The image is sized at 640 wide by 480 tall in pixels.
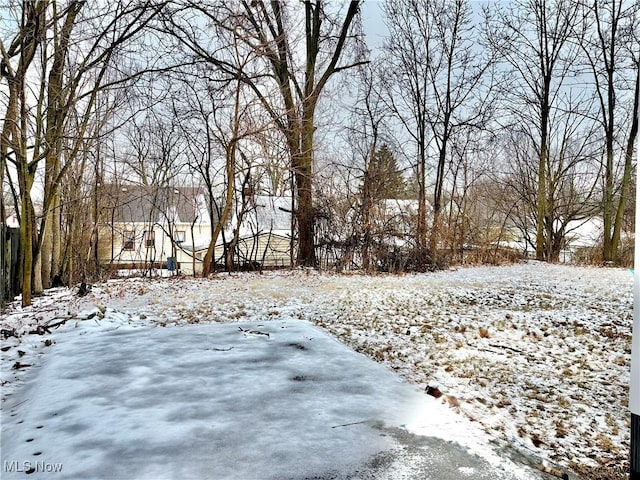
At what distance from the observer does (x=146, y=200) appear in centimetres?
707

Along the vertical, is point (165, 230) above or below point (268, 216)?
below

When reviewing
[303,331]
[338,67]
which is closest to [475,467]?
[303,331]

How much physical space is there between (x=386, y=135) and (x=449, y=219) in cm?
250

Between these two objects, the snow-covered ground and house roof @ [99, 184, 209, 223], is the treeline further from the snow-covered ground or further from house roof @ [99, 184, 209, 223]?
the snow-covered ground

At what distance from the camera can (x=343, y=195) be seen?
691 centimetres

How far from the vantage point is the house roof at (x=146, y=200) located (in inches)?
255

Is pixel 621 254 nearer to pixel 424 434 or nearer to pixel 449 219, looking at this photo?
pixel 449 219

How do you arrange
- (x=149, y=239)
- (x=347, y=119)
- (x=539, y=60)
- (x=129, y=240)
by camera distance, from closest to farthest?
(x=129, y=240), (x=149, y=239), (x=347, y=119), (x=539, y=60)

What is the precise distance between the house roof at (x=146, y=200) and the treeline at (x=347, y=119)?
184 mm

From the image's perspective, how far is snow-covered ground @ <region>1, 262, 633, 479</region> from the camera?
5.17 ft

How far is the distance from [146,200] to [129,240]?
3.07 ft

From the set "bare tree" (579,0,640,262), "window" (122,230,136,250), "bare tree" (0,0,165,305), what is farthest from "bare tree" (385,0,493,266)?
"bare tree" (0,0,165,305)

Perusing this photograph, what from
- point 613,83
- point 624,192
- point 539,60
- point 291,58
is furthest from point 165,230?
point 613,83

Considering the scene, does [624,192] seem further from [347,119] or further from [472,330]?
[472,330]
